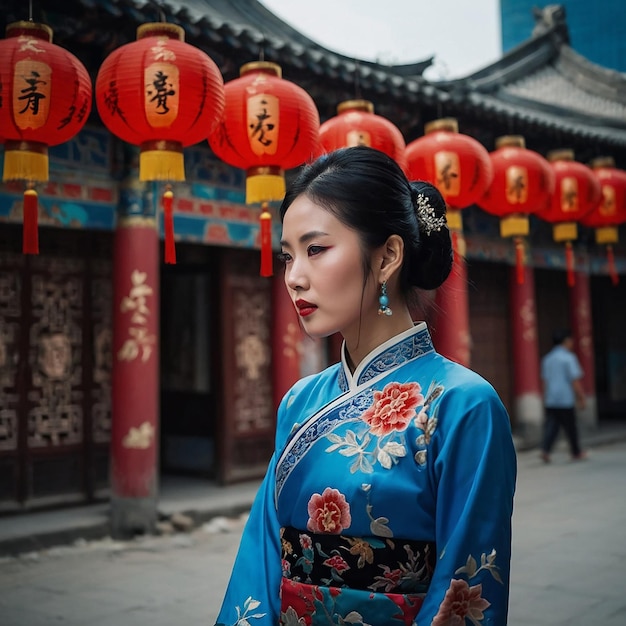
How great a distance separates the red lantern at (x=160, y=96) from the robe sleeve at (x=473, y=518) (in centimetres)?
272

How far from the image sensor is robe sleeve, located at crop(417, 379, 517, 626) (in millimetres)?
1445

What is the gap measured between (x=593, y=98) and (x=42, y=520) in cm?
1462

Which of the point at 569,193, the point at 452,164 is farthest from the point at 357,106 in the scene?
the point at 569,193

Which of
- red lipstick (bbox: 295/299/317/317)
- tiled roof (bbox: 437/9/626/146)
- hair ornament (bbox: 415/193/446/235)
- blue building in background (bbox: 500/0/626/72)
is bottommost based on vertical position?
red lipstick (bbox: 295/299/317/317)

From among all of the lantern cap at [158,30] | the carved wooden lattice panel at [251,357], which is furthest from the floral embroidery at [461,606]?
the carved wooden lattice panel at [251,357]

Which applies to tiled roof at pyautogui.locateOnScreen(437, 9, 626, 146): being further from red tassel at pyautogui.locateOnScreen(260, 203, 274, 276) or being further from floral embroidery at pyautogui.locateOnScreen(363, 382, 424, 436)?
floral embroidery at pyautogui.locateOnScreen(363, 382, 424, 436)

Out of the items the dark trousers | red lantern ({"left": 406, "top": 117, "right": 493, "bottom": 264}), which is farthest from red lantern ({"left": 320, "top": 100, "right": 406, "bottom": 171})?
the dark trousers

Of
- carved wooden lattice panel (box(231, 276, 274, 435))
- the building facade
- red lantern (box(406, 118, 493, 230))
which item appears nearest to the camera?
red lantern (box(406, 118, 493, 230))

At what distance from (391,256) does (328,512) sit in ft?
1.85

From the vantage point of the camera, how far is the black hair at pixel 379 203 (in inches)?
64.5

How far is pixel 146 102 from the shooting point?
4.01 metres

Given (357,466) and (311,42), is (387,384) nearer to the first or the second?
(357,466)

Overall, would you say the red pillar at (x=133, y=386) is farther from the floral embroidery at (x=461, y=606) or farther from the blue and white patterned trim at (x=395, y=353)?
the floral embroidery at (x=461, y=606)

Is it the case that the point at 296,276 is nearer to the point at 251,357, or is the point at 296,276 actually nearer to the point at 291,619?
the point at 291,619
